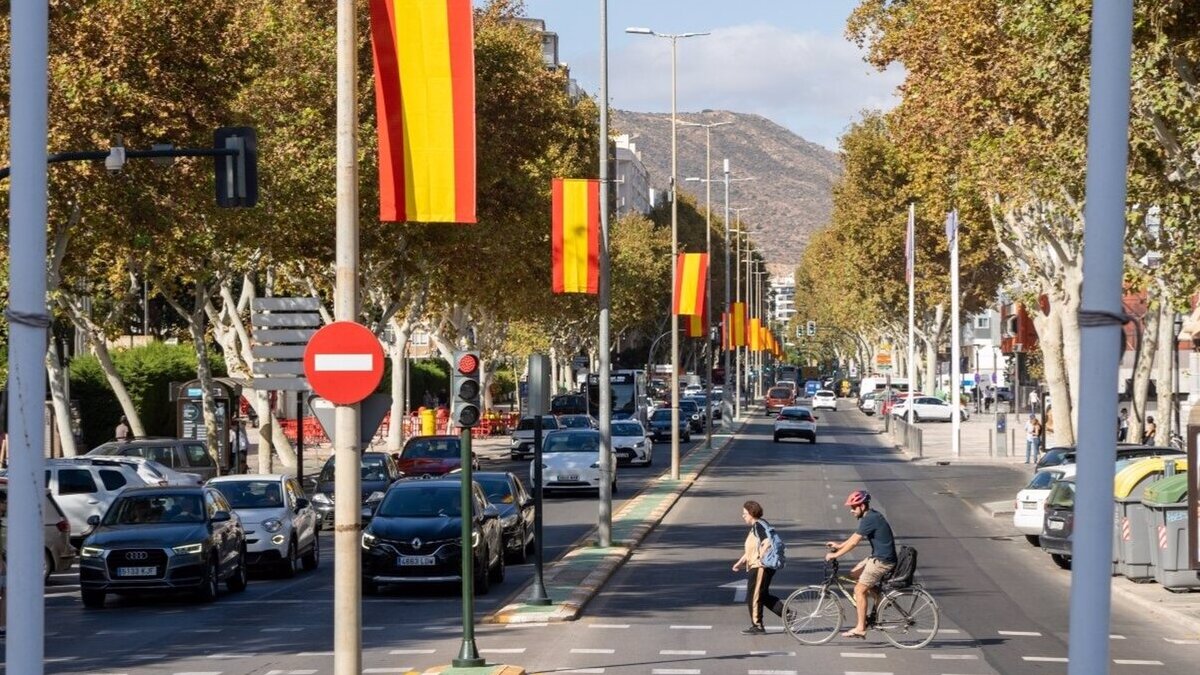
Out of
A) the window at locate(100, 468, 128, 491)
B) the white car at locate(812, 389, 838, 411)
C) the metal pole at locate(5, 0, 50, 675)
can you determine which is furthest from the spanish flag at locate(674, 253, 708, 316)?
the white car at locate(812, 389, 838, 411)

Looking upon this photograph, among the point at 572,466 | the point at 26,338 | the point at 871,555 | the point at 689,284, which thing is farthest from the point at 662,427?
the point at 26,338

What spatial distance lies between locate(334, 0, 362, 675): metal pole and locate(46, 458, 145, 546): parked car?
21873mm

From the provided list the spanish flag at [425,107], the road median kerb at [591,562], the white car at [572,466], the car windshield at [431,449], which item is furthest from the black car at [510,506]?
the white car at [572,466]

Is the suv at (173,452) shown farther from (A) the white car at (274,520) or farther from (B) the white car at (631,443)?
(B) the white car at (631,443)

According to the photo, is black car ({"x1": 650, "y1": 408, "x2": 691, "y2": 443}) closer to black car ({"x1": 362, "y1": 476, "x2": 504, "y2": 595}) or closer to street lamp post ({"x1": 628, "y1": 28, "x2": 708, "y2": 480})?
street lamp post ({"x1": 628, "y1": 28, "x2": 708, "y2": 480})

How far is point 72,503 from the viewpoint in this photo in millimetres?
33219

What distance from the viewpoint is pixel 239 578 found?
2638 centimetres

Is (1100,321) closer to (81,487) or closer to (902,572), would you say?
(902,572)

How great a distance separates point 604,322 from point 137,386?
37.4m

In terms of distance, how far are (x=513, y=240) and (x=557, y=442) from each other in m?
6.69

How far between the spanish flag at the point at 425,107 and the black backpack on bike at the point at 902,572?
802 centimetres

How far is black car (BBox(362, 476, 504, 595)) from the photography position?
2491 centimetres

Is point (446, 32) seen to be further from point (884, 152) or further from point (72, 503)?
point (884, 152)

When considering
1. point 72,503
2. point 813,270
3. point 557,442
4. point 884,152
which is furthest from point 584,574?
point 813,270
